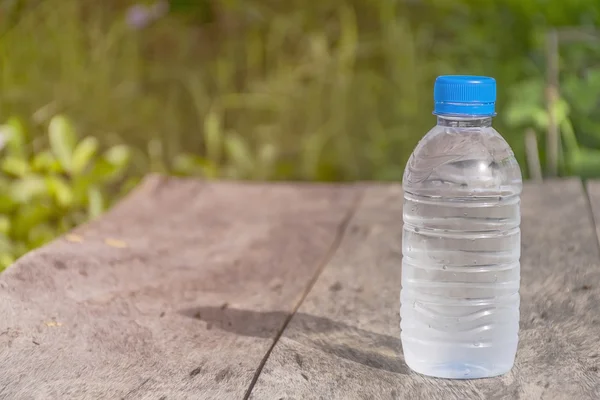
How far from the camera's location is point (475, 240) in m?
1.75

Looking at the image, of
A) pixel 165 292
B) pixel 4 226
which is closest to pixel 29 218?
pixel 4 226

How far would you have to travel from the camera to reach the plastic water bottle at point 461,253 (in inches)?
61.9

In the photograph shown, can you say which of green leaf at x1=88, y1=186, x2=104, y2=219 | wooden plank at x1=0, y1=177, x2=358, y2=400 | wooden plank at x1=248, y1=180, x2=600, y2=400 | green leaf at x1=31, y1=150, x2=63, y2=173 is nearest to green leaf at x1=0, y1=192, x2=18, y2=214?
green leaf at x1=31, y1=150, x2=63, y2=173

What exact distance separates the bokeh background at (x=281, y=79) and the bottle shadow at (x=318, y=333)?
143cm

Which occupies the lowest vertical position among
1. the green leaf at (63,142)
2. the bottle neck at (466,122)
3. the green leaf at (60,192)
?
the green leaf at (60,192)

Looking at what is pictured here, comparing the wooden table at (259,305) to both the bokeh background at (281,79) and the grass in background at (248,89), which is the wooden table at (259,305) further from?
the grass in background at (248,89)

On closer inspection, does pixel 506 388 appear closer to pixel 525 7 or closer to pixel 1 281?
pixel 1 281

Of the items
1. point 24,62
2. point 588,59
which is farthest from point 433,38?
point 24,62

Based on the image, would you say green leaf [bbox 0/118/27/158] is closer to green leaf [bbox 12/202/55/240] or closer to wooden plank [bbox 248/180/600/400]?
green leaf [bbox 12/202/55/240]

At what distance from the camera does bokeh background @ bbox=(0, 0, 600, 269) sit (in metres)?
3.37

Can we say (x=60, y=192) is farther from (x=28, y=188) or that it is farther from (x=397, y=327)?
(x=397, y=327)

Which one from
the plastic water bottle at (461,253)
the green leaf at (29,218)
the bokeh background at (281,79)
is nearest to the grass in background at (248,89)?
the bokeh background at (281,79)

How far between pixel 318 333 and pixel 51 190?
149 cm

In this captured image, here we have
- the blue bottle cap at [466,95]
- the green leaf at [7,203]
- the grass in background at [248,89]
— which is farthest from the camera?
the grass in background at [248,89]
